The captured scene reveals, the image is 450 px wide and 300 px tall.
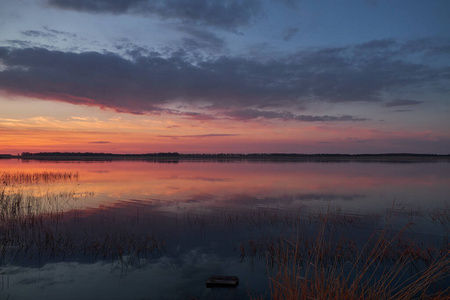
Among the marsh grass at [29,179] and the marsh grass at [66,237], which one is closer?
the marsh grass at [66,237]

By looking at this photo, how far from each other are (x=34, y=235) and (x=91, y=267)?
3.98m

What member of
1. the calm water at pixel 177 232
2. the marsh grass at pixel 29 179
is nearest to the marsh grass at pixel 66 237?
the calm water at pixel 177 232

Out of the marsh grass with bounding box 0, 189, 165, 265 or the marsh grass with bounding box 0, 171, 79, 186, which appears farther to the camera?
the marsh grass with bounding box 0, 171, 79, 186

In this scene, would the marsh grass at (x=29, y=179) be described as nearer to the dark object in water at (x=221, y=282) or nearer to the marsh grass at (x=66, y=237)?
the marsh grass at (x=66, y=237)

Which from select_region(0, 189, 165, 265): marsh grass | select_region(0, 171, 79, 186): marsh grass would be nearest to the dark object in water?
select_region(0, 189, 165, 265): marsh grass

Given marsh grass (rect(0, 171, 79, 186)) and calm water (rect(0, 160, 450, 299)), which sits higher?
marsh grass (rect(0, 171, 79, 186))

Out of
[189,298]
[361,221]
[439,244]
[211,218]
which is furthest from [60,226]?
[439,244]

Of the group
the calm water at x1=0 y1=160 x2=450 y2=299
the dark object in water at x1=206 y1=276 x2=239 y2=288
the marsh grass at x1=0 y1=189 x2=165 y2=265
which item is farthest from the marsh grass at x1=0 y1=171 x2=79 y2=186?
the dark object in water at x1=206 y1=276 x2=239 y2=288

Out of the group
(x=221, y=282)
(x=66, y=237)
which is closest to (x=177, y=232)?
(x=66, y=237)

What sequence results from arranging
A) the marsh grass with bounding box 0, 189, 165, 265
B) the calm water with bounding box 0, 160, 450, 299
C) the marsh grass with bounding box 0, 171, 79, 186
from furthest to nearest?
the marsh grass with bounding box 0, 171, 79, 186
the marsh grass with bounding box 0, 189, 165, 265
the calm water with bounding box 0, 160, 450, 299

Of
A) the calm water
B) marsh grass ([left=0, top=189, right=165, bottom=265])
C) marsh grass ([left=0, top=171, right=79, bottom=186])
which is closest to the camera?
the calm water

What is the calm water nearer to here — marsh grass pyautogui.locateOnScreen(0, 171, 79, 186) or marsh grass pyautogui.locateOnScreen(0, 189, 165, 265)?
marsh grass pyautogui.locateOnScreen(0, 189, 165, 265)

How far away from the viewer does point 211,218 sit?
13531mm

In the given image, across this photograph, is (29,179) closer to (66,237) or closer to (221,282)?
(66,237)
